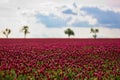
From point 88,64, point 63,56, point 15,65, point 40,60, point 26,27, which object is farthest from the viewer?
point 26,27

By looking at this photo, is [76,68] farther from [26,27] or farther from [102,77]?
[26,27]

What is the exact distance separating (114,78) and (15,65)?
4.38 meters

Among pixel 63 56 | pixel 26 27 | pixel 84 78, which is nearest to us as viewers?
pixel 84 78

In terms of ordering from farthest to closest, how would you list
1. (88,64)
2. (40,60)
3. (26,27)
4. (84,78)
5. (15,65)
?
1. (26,27)
2. (40,60)
3. (88,64)
4. (15,65)
5. (84,78)

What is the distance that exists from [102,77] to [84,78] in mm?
785

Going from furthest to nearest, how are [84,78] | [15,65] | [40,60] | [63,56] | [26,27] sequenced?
[26,27], [63,56], [40,60], [15,65], [84,78]

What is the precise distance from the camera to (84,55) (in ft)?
67.2

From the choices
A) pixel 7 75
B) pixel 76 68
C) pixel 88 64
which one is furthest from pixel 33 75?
pixel 88 64

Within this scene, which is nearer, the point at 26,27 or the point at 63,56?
the point at 63,56

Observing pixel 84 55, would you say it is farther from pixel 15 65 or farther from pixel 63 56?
pixel 15 65

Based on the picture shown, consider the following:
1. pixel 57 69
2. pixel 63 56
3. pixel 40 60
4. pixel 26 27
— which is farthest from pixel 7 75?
pixel 26 27

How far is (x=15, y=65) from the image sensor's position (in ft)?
47.3

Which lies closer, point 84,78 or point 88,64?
point 84,78

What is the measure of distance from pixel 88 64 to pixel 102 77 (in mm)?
3710
